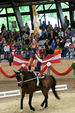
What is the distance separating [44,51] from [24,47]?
1.52 metres

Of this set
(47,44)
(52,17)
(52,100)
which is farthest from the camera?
(52,17)

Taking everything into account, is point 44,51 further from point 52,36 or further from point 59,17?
point 59,17

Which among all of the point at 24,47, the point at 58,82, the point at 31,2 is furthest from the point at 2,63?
the point at 31,2

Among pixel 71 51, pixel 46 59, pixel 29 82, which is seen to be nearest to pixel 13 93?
pixel 46 59

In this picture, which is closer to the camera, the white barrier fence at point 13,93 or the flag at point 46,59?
the white barrier fence at point 13,93

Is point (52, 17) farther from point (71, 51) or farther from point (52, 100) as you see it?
point (52, 100)

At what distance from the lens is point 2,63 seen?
17250mm

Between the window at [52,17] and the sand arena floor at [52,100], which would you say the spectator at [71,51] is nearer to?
the sand arena floor at [52,100]

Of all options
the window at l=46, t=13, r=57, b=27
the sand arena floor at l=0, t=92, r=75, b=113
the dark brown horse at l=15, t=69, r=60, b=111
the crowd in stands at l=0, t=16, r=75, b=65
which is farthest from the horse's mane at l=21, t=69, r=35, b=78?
the window at l=46, t=13, r=57, b=27

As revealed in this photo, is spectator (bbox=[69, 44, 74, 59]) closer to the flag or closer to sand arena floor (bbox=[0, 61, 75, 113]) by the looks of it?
sand arena floor (bbox=[0, 61, 75, 113])

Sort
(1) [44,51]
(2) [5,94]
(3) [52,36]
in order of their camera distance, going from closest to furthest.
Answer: (2) [5,94] < (1) [44,51] < (3) [52,36]

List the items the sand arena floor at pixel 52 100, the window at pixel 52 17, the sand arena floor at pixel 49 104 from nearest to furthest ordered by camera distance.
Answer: the sand arena floor at pixel 49 104 < the sand arena floor at pixel 52 100 < the window at pixel 52 17

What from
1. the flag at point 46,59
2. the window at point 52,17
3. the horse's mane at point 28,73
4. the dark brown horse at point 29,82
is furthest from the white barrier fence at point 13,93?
the window at point 52,17

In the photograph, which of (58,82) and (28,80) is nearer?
(28,80)
